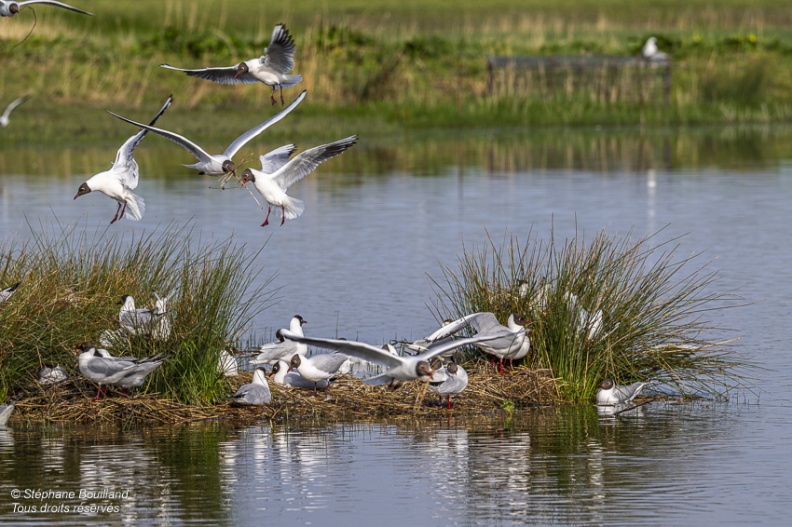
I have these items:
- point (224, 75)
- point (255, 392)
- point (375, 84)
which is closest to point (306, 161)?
point (224, 75)

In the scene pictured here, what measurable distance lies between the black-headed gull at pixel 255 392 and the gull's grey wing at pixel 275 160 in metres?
1.55

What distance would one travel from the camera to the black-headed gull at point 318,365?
12688 mm

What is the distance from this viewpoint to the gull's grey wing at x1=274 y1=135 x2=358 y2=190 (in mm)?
11758

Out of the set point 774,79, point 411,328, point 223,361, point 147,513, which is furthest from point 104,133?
point 147,513

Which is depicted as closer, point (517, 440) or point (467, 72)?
point (517, 440)

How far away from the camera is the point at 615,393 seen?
42.1 feet

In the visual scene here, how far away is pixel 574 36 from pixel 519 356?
48.6 m

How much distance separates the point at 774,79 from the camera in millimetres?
47188

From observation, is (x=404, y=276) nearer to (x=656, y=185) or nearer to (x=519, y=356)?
(x=519, y=356)

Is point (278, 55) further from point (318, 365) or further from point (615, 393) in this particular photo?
point (615, 393)

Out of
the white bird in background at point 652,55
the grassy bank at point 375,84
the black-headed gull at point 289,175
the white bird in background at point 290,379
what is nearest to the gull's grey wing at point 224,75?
the black-headed gull at point 289,175

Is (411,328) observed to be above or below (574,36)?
below

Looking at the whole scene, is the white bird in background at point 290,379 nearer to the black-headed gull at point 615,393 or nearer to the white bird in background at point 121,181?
the white bird in background at point 121,181

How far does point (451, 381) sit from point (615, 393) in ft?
4.74
